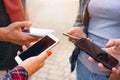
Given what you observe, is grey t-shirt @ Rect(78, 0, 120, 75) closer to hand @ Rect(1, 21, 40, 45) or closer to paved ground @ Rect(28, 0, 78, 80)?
hand @ Rect(1, 21, 40, 45)

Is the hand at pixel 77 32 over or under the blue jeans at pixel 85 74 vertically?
over

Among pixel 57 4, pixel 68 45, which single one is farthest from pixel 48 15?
pixel 68 45

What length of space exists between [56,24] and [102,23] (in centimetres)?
305

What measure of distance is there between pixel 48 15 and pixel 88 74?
11.2ft

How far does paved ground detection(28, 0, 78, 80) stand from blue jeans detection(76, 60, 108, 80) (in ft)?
4.36

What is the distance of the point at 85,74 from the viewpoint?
4.47ft

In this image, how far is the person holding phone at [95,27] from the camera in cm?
119

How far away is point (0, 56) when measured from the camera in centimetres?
168

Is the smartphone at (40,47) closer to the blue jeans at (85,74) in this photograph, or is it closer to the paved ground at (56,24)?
the blue jeans at (85,74)

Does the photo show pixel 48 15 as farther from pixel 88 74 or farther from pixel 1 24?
pixel 88 74

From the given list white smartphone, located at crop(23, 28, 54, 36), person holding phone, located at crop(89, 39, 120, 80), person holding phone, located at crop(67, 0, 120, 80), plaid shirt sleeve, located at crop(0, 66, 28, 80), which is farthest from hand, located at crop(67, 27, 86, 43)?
plaid shirt sleeve, located at crop(0, 66, 28, 80)

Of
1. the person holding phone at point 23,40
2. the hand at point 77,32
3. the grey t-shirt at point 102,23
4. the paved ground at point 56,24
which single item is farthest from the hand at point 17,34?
the paved ground at point 56,24

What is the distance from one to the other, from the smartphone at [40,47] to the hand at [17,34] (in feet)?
0.28

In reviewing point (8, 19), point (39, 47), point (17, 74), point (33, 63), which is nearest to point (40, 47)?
point (39, 47)
